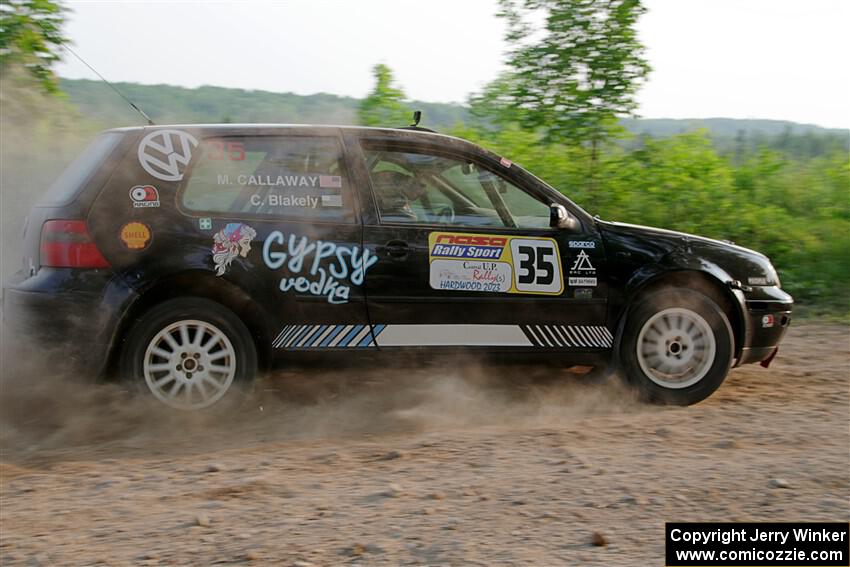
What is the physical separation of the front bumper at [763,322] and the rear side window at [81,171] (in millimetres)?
4152

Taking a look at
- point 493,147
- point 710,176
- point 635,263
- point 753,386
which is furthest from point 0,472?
point 710,176

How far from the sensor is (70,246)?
5.13 m

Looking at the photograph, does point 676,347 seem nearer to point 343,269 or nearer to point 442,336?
point 442,336

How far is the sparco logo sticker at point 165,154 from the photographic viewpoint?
5.32m

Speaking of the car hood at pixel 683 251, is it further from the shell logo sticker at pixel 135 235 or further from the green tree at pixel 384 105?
the green tree at pixel 384 105

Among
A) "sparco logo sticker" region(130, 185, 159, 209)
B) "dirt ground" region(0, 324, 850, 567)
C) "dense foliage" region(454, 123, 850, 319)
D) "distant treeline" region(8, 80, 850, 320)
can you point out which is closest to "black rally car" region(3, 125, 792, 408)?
"sparco logo sticker" region(130, 185, 159, 209)

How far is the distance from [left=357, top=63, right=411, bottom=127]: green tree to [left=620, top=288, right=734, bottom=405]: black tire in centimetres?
596

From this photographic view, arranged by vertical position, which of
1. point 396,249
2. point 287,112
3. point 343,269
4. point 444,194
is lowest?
point 343,269

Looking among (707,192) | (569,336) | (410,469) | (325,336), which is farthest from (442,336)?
(707,192)

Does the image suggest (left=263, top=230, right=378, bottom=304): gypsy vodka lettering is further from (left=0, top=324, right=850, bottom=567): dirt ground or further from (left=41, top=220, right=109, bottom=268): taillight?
(left=41, top=220, right=109, bottom=268): taillight

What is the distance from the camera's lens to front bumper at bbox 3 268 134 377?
5.12 meters

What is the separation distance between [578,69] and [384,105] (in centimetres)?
249

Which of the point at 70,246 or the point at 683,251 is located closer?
the point at 70,246

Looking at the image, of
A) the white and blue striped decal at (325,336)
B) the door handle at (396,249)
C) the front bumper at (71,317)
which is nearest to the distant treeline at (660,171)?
the door handle at (396,249)
